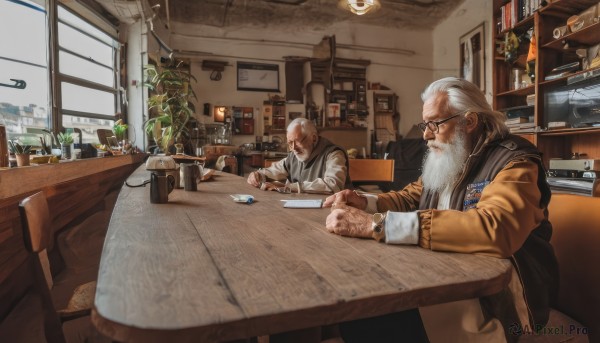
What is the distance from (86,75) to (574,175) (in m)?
5.34

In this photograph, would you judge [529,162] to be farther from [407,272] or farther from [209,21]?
[209,21]

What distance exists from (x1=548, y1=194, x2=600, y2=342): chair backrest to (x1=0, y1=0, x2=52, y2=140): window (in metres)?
3.45

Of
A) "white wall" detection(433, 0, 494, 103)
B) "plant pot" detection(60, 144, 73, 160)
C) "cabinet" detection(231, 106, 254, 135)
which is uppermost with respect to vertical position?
"white wall" detection(433, 0, 494, 103)

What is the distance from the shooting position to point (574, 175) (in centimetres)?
305

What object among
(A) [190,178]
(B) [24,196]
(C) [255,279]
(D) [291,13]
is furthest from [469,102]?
(D) [291,13]

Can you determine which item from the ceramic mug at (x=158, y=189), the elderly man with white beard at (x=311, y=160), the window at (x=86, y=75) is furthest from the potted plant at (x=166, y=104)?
the ceramic mug at (x=158, y=189)

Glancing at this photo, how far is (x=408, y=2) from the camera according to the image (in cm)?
588

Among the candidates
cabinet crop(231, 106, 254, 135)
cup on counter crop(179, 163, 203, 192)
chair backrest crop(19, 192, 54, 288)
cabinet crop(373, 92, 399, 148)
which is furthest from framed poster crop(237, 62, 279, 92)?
chair backrest crop(19, 192, 54, 288)

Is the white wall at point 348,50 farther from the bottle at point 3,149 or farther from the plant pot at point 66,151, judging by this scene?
the bottle at point 3,149

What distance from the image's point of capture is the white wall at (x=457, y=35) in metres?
5.52

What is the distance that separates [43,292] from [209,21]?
618 centimetres

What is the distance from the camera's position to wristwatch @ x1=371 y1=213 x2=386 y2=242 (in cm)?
92

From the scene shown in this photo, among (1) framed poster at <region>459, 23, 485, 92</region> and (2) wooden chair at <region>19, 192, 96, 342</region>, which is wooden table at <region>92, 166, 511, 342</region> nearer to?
(2) wooden chair at <region>19, 192, 96, 342</region>

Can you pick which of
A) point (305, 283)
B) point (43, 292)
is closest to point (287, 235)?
point (305, 283)
